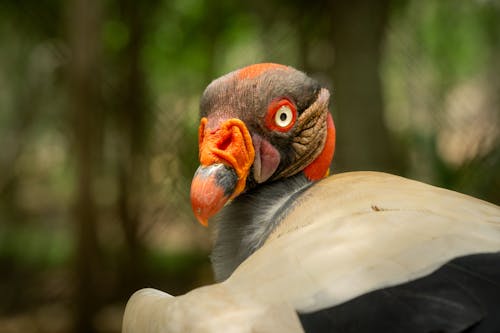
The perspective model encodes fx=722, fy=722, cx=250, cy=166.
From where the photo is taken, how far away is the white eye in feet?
6.56

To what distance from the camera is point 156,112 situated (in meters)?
4.42

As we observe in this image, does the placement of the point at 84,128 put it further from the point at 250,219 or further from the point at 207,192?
the point at 207,192

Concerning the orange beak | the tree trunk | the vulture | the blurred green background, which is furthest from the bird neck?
the tree trunk

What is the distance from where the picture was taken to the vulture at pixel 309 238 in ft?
4.21

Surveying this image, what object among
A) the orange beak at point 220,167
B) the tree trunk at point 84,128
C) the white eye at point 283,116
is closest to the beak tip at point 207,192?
the orange beak at point 220,167


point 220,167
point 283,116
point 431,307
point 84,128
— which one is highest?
point 283,116

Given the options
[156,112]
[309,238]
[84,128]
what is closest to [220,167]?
[309,238]

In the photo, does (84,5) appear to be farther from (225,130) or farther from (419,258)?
(419,258)

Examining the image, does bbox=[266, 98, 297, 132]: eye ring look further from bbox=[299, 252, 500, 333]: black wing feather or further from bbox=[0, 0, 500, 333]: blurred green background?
bbox=[0, 0, 500, 333]: blurred green background

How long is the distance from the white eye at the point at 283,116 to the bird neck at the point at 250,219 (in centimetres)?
18

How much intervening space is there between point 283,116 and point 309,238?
1.80 feet

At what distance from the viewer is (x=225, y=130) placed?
6.26 feet

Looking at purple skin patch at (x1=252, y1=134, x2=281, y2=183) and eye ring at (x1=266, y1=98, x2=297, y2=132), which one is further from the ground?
eye ring at (x1=266, y1=98, x2=297, y2=132)

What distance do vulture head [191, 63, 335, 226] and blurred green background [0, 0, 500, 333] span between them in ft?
5.94
